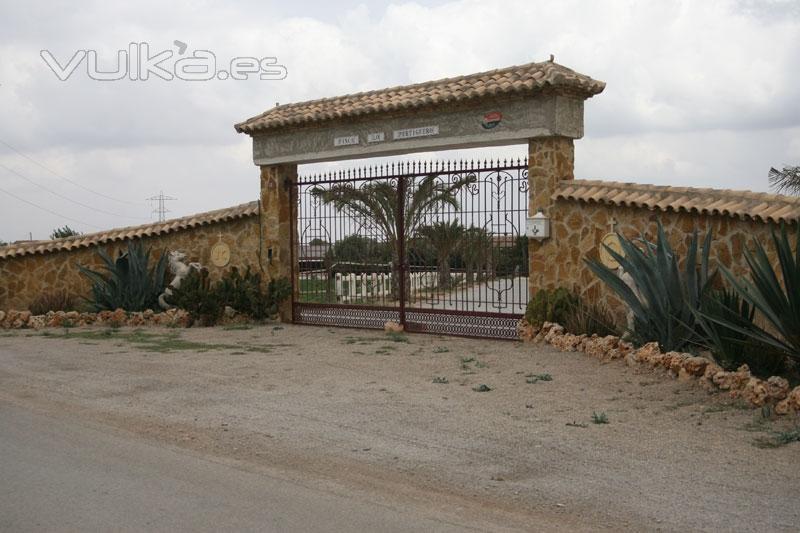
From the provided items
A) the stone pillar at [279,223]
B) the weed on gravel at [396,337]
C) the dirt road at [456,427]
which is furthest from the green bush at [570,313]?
the stone pillar at [279,223]

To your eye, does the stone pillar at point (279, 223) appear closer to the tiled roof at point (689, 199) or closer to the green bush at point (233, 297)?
the green bush at point (233, 297)

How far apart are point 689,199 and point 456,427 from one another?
203 inches

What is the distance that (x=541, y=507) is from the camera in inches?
225

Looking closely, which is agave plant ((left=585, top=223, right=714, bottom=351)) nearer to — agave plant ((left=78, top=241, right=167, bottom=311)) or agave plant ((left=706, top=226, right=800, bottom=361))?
agave plant ((left=706, top=226, right=800, bottom=361))

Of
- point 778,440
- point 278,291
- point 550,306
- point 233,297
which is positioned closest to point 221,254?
point 233,297

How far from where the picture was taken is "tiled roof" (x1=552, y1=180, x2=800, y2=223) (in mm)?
9898

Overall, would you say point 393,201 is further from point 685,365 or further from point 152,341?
point 685,365

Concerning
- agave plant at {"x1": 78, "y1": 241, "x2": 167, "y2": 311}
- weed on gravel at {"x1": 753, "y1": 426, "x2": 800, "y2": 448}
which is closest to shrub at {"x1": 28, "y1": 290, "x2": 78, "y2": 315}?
agave plant at {"x1": 78, "y1": 241, "x2": 167, "y2": 311}

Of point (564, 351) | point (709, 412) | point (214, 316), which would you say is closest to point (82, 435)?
point (709, 412)

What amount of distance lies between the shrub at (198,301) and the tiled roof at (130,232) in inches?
52.0

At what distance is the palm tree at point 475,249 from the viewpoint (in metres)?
13.9

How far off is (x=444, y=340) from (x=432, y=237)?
1878mm

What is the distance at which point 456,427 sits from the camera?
7.90m

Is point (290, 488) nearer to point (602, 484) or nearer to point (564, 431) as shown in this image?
point (602, 484)
